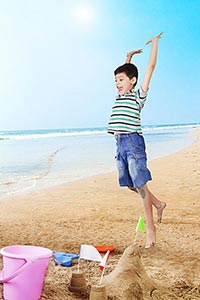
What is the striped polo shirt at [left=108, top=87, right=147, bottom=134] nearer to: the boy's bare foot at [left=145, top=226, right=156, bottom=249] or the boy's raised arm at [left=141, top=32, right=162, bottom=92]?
the boy's raised arm at [left=141, top=32, right=162, bottom=92]

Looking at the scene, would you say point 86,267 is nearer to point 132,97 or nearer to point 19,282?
point 19,282

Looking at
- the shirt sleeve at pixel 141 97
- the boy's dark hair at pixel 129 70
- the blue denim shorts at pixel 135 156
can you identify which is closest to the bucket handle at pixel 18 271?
the blue denim shorts at pixel 135 156

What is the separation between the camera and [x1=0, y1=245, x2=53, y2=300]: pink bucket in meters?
2.62

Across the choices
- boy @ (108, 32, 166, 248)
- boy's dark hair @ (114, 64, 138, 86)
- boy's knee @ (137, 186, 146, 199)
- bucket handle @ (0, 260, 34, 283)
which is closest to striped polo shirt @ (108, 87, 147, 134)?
boy @ (108, 32, 166, 248)

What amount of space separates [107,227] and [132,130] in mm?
1313

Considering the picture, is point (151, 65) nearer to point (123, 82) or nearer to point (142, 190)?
point (123, 82)

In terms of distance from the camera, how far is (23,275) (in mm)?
2652

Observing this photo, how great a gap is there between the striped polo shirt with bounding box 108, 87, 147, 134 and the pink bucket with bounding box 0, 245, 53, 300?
155 cm

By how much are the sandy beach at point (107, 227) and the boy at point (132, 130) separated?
0.41 meters

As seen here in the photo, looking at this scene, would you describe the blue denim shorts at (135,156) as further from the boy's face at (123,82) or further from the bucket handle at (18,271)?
the bucket handle at (18,271)

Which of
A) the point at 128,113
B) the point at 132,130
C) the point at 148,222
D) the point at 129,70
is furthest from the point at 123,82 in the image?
the point at 148,222

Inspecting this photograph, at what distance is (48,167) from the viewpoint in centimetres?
1099

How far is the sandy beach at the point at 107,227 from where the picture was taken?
124 inches

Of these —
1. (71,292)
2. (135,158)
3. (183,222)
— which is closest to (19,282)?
(71,292)
